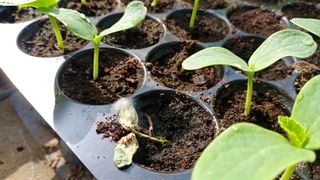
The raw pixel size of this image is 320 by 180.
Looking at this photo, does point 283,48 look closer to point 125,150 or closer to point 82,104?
point 125,150

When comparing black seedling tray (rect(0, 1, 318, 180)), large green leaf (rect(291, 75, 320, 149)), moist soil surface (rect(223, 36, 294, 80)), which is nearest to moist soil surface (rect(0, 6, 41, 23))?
black seedling tray (rect(0, 1, 318, 180))

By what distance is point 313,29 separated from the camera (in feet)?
2.48

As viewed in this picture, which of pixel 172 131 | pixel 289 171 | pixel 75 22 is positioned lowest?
pixel 172 131

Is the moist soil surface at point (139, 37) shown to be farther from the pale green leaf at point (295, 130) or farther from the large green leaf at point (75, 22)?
the pale green leaf at point (295, 130)

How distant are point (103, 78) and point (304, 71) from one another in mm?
591

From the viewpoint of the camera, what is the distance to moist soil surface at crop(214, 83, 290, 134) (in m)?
0.89

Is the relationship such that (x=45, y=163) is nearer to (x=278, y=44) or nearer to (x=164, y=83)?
(x=164, y=83)

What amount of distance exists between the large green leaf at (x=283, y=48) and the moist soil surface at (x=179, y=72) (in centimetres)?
26

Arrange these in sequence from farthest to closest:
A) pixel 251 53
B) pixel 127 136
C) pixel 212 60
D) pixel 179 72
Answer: pixel 251 53 < pixel 179 72 < pixel 127 136 < pixel 212 60

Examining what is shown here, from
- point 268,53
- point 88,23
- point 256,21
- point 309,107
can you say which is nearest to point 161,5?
point 256,21

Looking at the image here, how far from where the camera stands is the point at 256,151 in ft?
1.55

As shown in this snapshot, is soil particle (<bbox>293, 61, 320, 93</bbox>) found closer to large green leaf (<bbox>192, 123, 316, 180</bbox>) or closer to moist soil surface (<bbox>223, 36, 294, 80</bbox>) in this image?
moist soil surface (<bbox>223, 36, 294, 80</bbox>)

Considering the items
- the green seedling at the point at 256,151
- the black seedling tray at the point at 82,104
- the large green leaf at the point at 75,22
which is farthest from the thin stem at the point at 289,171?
the large green leaf at the point at 75,22

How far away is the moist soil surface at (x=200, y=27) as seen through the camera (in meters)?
1.18
